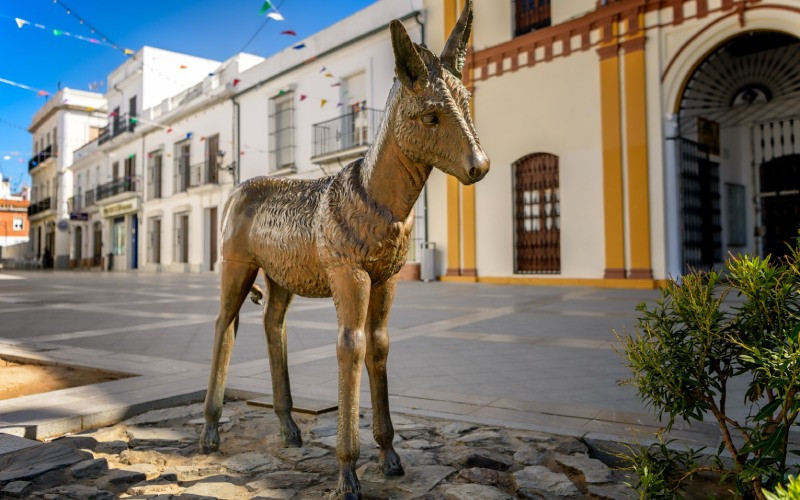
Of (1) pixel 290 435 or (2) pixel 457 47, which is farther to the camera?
(1) pixel 290 435

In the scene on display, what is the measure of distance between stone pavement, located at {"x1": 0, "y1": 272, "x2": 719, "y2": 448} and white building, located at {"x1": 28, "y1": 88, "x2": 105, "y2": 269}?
31.6 meters

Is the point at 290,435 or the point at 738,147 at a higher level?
the point at 738,147

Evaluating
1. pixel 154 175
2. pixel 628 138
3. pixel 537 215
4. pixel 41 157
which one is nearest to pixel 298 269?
pixel 628 138

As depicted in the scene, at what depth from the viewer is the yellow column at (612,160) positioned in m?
10.9

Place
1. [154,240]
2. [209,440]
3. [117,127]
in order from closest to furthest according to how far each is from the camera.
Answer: [209,440], [154,240], [117,127]

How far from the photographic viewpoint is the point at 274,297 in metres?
2.52

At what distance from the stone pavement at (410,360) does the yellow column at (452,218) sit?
16.5ft

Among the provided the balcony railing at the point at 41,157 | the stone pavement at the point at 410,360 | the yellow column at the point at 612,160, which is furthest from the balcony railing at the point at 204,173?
the balcony railing at the point at 41,157

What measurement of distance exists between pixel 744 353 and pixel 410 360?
118 inches

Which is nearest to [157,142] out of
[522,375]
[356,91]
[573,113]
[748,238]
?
[356,91]

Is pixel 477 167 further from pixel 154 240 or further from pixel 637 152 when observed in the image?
pixel 154 240

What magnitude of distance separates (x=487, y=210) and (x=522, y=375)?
965 centimetres

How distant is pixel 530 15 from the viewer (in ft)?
41.4

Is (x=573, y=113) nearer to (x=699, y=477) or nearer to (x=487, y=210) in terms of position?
(x=487, y=210)
